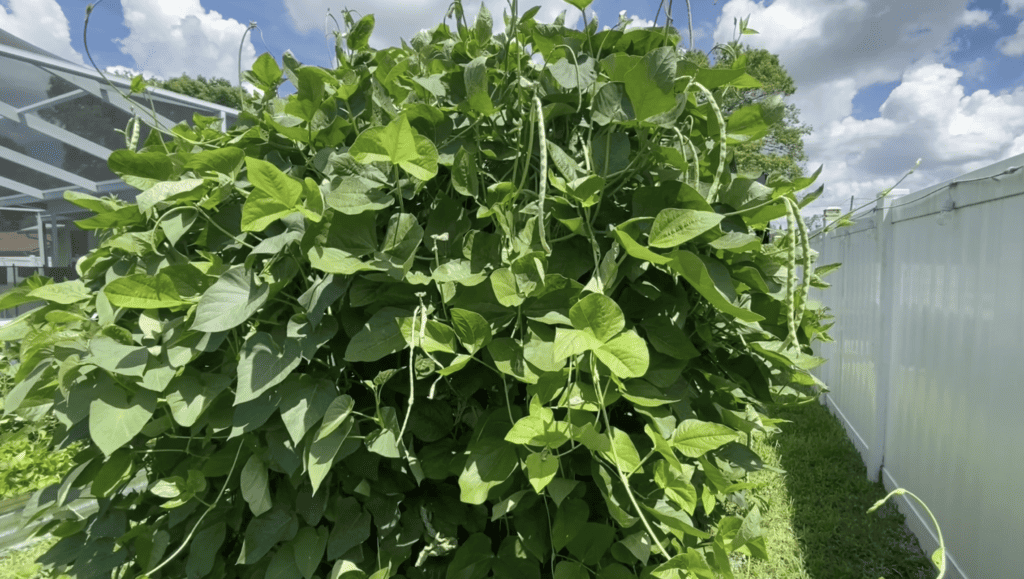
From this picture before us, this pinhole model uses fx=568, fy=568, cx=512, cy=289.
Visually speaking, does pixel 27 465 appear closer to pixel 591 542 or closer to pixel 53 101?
pixel 591 542

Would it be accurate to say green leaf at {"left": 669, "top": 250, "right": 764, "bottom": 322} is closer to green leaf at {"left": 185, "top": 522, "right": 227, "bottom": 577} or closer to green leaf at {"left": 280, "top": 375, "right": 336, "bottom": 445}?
green leaf at {"left": 280, "top": 375, "right": 336, "bottom": 445}

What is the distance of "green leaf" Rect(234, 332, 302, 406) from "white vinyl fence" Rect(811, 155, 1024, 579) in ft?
7.81

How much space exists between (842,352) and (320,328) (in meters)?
5.53

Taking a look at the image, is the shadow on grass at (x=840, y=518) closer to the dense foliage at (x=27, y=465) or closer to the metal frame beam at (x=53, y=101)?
the dense foliage at (x=27, y=465)

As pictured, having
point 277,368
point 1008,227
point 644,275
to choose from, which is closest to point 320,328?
point 277,368

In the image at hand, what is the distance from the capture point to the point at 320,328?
79cm

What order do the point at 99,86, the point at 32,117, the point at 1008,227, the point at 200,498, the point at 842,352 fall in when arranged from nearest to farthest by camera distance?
the point at 200,498 < the point at 1008,227 < the point at 842,352 < the point at 99,86 < the point at 32,117

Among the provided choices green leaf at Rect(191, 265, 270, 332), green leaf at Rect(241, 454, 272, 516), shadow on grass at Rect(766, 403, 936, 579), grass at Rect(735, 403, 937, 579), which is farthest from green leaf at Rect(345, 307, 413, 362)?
shadow on grass at Rect(766, 403, 936, 579)

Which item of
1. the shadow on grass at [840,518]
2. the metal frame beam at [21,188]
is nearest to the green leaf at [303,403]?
the shadow on grass at [840,518]

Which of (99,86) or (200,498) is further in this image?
(99,86)

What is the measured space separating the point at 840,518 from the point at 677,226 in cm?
→ 326

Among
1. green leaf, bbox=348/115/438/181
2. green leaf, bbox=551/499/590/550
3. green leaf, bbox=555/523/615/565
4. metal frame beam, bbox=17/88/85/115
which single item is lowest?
green leaf, bbox=555/523/615/565

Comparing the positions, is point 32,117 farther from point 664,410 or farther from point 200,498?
point 664,410

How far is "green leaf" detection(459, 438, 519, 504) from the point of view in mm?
730
